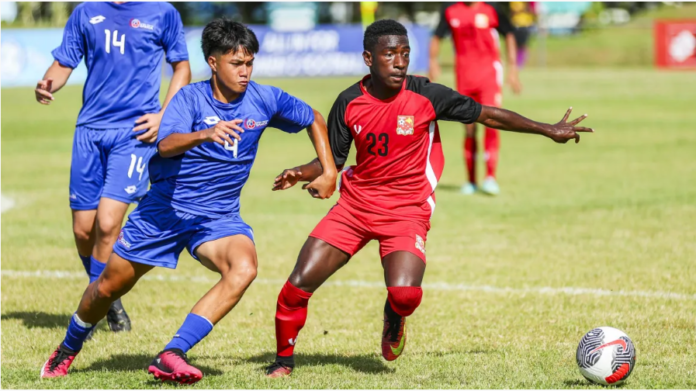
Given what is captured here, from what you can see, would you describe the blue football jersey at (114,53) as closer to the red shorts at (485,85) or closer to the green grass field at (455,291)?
the green grass field at (455,291)

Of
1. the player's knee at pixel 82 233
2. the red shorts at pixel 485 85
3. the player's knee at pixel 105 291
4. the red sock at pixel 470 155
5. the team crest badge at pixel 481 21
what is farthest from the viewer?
the red sock at pixel 470 155

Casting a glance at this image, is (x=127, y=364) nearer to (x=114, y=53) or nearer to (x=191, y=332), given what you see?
(x=191, y=332)

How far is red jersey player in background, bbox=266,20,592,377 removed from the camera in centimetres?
545

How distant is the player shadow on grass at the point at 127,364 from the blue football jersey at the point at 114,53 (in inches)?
67.3

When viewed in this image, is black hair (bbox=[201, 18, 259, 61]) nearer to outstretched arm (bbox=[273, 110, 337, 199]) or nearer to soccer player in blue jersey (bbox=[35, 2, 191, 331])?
outstretched arm (bbox=[273, 110, 337, 199])

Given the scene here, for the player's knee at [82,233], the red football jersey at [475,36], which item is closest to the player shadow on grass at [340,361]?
the player's knee at [82,233]

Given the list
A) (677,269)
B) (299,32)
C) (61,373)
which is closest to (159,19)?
(61,373)

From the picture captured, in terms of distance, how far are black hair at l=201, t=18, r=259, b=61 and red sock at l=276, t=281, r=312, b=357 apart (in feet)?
4.56

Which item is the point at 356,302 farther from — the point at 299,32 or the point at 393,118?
the point at 299,32

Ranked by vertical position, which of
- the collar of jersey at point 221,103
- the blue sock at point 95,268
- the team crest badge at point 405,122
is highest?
the collar of jersey at point 221,103

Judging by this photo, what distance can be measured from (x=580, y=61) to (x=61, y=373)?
145 feet

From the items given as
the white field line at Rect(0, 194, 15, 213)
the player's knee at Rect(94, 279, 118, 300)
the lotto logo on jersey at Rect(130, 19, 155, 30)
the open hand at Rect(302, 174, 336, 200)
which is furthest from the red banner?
the player's knee at Rect(94, 279, 118, 300)

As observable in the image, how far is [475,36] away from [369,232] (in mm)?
8106

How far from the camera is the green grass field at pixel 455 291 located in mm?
5555
